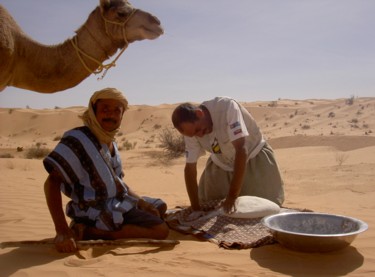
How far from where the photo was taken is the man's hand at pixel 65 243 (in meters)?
3.30

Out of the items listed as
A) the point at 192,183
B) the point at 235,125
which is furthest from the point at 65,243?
the point at 235,125

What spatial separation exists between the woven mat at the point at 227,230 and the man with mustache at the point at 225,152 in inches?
6.6

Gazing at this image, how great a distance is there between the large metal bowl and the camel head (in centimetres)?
228

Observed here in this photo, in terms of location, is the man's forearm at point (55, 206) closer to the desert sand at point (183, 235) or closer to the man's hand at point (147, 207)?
the desert sand at point (183, 235)

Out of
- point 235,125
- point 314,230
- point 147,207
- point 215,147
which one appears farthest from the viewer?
point 215,147

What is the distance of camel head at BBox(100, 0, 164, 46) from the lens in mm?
4391

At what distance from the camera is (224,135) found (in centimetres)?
454

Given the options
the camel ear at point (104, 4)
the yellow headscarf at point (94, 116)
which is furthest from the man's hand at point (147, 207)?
the camel ear at point (104, 4)

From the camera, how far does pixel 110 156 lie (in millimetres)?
3777

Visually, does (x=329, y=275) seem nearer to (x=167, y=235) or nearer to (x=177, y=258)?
(x=177, y=258)

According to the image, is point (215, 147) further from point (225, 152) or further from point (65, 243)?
point (65, 243)

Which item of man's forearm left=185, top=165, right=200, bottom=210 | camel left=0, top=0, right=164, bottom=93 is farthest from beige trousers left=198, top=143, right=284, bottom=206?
camel left=0, top=0, right=164, bottom=93

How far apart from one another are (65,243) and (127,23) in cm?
234

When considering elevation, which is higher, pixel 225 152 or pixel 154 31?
pixel 154 31
